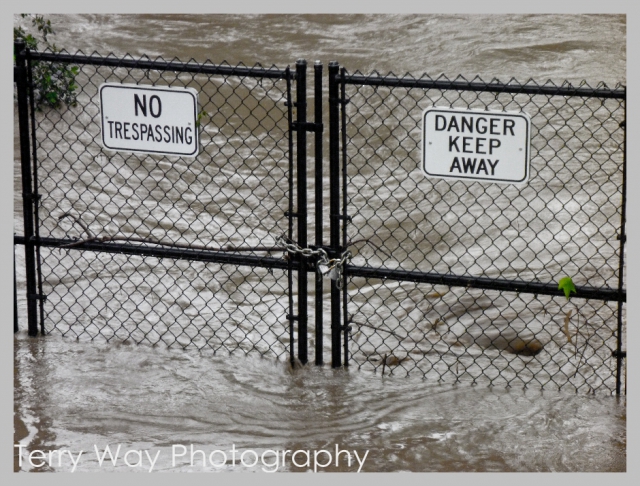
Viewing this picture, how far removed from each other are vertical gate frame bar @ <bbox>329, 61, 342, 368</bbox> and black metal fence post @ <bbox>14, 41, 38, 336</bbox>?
211cm

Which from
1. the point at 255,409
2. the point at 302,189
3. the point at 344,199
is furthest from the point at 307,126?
the point at 255,409

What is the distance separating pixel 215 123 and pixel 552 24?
6.33 metres

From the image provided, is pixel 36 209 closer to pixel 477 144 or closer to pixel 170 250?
pixel 170 250

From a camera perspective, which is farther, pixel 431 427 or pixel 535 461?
pixel 431 427

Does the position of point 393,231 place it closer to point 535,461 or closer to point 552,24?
point 535,461

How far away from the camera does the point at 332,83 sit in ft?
19.5

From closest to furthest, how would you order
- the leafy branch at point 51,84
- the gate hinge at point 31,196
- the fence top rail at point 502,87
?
the fence top rail at point 502,87
the gate hinge at point 31,196
the leafy branch at point 51,84

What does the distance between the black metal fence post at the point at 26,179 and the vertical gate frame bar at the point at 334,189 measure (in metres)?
2.11

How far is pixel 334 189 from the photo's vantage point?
6.07 m

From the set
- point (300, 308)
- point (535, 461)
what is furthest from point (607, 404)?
point (300, 308)

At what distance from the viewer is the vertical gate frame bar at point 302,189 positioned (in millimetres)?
5926

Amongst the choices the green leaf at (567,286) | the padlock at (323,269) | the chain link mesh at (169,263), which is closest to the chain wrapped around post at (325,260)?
the padlock at (323,269)

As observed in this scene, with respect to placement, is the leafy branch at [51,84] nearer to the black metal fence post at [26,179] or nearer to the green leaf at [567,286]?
the black metal fence post at [26,179]

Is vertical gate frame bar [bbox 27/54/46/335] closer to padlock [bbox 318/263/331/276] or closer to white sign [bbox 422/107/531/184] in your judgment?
padlock [bbox 318/263/331/276]
